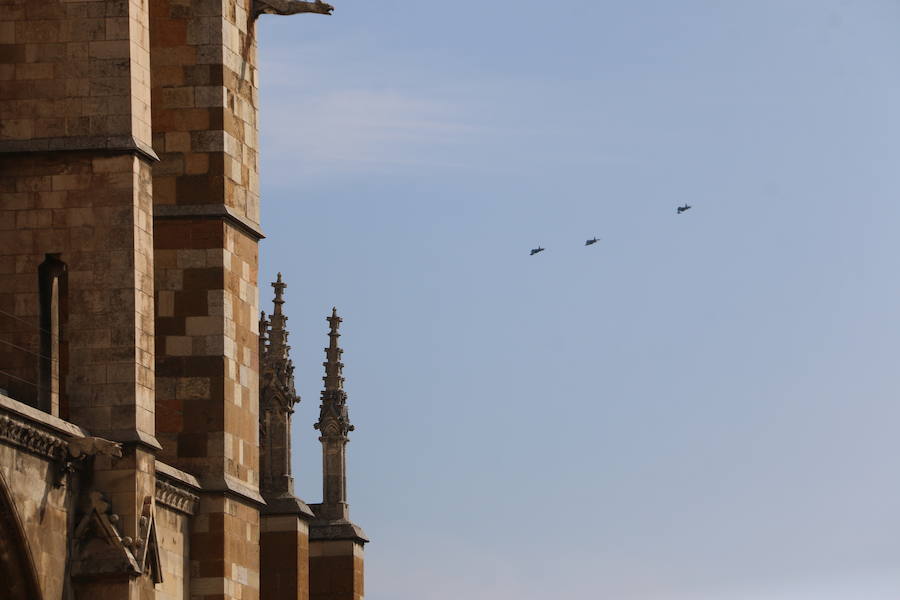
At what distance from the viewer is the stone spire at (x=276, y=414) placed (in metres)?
56.6

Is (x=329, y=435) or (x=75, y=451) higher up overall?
(x=329, y=435)

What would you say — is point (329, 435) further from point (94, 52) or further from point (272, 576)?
point (94, 52)

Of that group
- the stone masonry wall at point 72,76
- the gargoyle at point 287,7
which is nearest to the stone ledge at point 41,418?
the stone masonry wall at point 72,76

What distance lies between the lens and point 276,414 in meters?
57.0

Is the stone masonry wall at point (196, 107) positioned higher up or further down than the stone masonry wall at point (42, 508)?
higher up

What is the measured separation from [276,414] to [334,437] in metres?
5.14

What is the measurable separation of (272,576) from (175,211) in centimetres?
1106

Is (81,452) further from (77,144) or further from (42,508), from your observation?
(77,144)

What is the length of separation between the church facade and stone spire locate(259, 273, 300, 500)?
8.70 m

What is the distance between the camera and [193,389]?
46.1m

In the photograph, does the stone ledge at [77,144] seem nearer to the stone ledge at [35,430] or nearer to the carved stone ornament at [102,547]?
the stone ledge at [35,430]

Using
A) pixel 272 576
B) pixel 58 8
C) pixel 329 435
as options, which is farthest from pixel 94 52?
pixel 329 435

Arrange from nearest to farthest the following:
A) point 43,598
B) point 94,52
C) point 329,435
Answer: point 43,598 < point 94,52 < point 329,435

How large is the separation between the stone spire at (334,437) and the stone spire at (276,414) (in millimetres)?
4524
